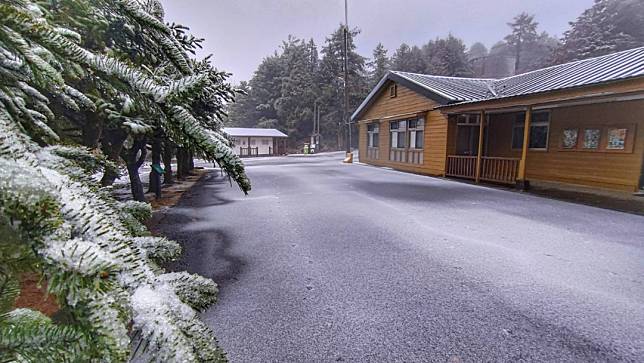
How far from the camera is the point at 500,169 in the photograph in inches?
388

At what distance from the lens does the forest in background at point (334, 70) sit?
43719 mm

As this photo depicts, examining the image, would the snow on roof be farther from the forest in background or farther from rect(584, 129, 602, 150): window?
rect(584, 129, 602, 150): window

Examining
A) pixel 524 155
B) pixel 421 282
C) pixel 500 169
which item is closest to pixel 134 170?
pixel 421 282

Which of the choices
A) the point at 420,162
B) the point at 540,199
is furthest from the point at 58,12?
the point at 420,162

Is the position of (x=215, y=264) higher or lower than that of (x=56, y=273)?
lower

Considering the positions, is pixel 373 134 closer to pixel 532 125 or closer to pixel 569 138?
pixel 532 125

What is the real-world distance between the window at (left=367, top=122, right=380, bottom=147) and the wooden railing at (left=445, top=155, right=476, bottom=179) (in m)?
6.33

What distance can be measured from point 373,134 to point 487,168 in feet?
28.3

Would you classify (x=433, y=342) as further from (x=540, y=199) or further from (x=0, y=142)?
(x=540, y=199)

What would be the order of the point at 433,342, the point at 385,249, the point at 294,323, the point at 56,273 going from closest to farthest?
the point at 56,273
the point at 433,342
the point at 294,323
the point at 385,249

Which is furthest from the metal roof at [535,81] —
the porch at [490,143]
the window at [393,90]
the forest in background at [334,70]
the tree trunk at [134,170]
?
the forest in background at [334,70]

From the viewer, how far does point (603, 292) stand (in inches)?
116

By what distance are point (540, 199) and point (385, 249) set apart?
558 centimetres

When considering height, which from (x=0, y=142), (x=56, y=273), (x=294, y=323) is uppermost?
(x=0, y=142)
